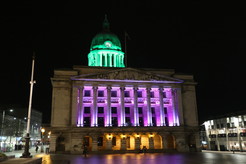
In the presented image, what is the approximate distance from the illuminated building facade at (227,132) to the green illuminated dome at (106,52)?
1575 inches

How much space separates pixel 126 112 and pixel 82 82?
14.0 metres

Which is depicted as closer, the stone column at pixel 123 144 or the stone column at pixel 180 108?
the stone column at pixel 123 144

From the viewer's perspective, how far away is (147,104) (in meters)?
64.2

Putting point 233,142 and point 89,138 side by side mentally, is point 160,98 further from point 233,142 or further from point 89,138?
point 233,142

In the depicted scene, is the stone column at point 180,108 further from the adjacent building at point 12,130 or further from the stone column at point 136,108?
the adjacent building at point 12,130

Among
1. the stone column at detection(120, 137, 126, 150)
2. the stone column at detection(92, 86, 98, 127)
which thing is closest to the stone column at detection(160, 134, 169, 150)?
the stone column at detection(120, 137, 126, 150)

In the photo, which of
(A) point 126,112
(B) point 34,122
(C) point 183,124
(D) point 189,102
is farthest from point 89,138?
(B) point 34,122

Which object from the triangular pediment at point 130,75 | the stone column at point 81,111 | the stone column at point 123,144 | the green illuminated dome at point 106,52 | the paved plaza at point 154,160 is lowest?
the paved plaza at point 154,160

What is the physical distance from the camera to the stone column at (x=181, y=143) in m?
61.1

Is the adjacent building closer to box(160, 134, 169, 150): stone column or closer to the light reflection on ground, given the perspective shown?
the light reflection on ground

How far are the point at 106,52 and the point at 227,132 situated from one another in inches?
1864

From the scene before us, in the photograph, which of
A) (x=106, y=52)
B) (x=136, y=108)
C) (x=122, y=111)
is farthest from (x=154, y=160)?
(x=106, y=52)

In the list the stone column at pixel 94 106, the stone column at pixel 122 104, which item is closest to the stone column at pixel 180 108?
the stone column at pixel 122 104

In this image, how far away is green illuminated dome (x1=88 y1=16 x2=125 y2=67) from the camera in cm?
8281
